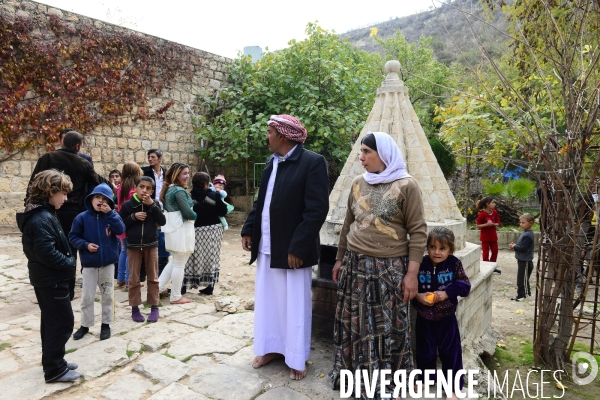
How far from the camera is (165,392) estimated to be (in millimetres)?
2787

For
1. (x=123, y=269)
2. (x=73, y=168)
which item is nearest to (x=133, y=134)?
(x=123, y=269)

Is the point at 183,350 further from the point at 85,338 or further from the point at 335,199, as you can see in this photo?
the point at 335,199

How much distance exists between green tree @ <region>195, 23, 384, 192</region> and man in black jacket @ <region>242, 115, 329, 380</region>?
6866 millimetres

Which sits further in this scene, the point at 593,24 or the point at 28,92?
the point at 28,92

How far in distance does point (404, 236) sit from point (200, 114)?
9.40 m

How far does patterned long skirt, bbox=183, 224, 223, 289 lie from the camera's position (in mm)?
5094

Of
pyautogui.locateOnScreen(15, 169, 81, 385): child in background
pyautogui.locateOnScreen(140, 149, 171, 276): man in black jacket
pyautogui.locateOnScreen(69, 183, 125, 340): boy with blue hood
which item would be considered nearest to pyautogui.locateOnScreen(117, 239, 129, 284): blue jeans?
pyautogui.locateOnScreen(140, 149, 171, 276): man in black jacket

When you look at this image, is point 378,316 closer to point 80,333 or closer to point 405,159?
point 405,159

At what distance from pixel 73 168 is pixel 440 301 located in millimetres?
4081

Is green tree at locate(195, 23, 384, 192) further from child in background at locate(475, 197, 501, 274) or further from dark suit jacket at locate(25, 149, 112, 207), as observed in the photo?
dark suit jacket at locate(25, 149, 112, 207)

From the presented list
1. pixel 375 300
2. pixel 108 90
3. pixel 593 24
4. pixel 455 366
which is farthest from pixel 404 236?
pixel 108 90

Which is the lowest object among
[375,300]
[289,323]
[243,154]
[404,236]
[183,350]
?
[183,350]

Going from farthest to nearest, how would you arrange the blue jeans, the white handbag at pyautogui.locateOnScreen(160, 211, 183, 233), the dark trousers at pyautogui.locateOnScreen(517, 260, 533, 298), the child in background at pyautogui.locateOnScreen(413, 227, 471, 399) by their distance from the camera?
the dark trousers at pyautogui.locateOnScreen(517, 260, 533, 298)
the blue jeans
the white handbag at pyautogui.locateOnScreen(160, 211, 183, 233)
the child in background at pyautogui.locateOnScreen(413, 227, 471, 399)

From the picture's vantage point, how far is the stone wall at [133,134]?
755 centimetres
